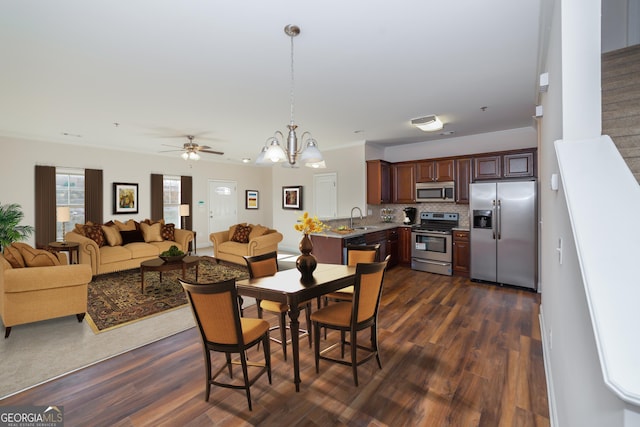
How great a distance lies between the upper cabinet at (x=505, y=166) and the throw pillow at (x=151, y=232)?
652 centimetres

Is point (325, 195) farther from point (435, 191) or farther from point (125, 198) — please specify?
point (125, 198)

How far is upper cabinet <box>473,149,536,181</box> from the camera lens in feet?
16.4

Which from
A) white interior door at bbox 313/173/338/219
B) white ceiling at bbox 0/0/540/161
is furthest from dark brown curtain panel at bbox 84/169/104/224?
white interior door at bbox 313/173/338/219

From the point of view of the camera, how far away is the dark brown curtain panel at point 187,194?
8055 millimetres

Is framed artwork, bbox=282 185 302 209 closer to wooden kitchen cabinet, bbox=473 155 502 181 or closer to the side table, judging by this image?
wooden kitchen cabinet, bbox=473 155 502 181

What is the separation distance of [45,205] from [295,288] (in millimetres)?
6398

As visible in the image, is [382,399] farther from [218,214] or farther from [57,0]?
[218,214]

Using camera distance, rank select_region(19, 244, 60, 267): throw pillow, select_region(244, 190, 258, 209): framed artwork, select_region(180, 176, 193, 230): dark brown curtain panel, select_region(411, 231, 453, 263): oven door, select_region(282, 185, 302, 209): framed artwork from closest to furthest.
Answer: select_region(19, 244, 60, 267): throw pillow → select_region(411, 231, 453, 263): oven door → select_region(282, 185, 302, 209): framed artwork → select_region(180, 176, 193, 230): dark brown curtain panel → select_region(244, 190, 258, 209): framed artwork

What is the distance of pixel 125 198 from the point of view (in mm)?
7008

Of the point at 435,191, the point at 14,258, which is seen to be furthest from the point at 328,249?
the point at 14,258

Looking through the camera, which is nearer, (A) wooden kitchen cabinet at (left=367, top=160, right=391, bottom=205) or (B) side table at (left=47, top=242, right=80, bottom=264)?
(B) side table at (left=47, top=242, right=80, bottom=264)

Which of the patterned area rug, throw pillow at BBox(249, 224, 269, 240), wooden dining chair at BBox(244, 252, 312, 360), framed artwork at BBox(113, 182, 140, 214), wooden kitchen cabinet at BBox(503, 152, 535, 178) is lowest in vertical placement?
the patterned area rug

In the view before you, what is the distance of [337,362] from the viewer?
2.35m

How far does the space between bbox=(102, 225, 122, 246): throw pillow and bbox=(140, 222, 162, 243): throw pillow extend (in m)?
0.47
